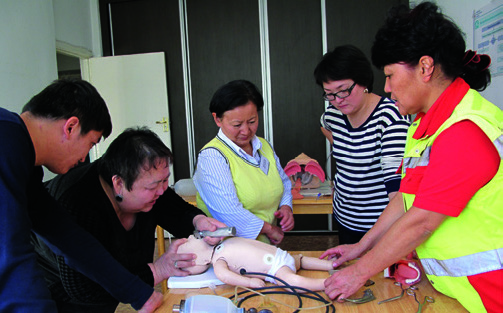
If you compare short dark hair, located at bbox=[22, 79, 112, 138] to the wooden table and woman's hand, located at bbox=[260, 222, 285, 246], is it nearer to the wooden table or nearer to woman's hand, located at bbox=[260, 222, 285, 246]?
the wooden table

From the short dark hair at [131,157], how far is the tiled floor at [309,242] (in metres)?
3.01

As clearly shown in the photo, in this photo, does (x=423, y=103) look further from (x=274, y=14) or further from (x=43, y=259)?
(x=274, y=14)

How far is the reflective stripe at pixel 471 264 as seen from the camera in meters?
0.90

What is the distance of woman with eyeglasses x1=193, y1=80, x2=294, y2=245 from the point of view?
1.66 metres

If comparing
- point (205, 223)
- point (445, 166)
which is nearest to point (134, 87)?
point (205, 223)

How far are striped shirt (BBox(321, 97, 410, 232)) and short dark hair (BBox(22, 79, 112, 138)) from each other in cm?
118

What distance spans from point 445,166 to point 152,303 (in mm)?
955

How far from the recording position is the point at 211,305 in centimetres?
103

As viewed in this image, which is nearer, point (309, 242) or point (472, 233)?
point (472, 233)

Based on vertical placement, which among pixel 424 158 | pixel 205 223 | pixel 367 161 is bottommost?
pixel 205 223

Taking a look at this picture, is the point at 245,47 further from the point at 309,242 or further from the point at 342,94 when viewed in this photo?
the point at 342,94

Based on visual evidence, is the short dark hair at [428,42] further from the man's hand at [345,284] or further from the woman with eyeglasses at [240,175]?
the woman with eyeglasses at [240,175]

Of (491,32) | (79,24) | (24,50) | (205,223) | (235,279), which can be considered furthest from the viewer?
(79,24)

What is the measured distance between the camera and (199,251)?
146 centimetres
